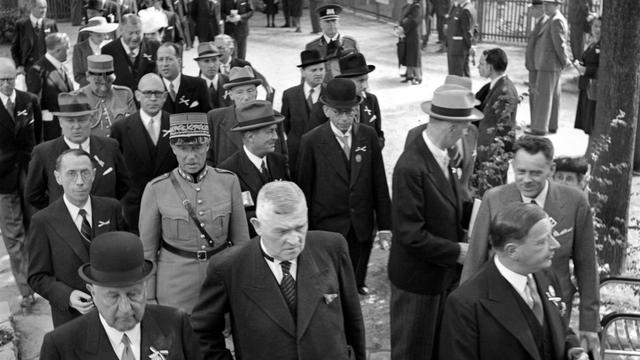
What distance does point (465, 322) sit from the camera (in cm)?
461

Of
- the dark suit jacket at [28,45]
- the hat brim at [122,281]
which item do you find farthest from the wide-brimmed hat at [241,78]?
the dark suit jacket at [28,45]

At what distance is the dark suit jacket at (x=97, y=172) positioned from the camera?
24.3ft

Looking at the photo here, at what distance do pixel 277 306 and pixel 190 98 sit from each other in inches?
213

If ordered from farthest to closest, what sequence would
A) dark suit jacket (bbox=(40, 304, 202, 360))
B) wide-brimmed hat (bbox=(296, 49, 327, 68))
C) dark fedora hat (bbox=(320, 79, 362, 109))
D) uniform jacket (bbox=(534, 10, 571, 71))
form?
1. uniform jacket (bbox=(534, 10, 571, 71))
2. wide-brimmed hat (bbox=(296, 49, 327, 68))
3. dark fedora hat (bbox=(320, 79, 362, 109))
4. dark suit jacket (bbox=(40, 304, 202, 360))

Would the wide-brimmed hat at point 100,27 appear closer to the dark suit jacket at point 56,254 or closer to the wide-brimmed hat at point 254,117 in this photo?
the wide-brimmed hat at point 254,117

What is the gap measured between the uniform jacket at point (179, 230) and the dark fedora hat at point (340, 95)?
5.80 feet


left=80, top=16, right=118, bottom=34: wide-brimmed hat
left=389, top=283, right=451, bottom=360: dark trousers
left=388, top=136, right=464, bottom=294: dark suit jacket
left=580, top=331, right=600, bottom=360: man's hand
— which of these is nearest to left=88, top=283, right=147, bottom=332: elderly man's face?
left=388, top=136, right=464, bottom=294: dark suit jacket

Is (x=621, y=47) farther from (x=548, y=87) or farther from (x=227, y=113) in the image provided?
(x=548, y=87)

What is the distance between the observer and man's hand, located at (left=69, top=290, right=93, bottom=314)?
577 centimetres

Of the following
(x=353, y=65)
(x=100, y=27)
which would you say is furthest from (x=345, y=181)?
(x=100, y=27)

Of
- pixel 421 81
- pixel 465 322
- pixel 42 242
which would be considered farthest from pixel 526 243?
pixel 421 81

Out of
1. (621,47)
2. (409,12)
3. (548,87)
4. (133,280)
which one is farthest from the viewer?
(409,12)

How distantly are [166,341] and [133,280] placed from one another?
12.7 inches

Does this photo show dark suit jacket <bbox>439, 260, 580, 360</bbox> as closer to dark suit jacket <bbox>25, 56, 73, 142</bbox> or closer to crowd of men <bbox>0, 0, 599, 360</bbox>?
crowd of men <bbox>0, 0, 599, 360</bbox>
